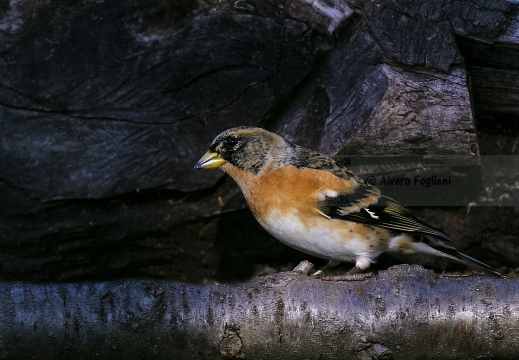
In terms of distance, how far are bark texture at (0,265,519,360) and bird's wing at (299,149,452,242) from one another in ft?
2.05

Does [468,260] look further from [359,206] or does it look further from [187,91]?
A: [187,91]

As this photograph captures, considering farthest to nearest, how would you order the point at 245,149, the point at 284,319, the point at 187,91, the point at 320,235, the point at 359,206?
the point at 187,91 < the point at 245,149 < the point at 359,206 < the point at 320,235 < the point at 284,319

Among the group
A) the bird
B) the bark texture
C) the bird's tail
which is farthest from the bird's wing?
the bark texture

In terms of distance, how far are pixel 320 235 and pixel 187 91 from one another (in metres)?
1.13

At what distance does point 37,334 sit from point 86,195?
1.21 m

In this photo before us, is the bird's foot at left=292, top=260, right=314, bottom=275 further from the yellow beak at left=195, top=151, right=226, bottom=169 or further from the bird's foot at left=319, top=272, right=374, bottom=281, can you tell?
the yellow beak at left=195, top=151, right=226, bottom=169

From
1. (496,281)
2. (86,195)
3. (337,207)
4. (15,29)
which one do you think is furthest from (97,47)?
(496,281)

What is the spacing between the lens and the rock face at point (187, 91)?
12.9 feet

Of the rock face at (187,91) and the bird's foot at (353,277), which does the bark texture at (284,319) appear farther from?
the rock face at (187,91)

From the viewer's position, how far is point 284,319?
3.12 m

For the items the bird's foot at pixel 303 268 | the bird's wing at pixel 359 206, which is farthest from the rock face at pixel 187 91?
the bird's foot at pixel 303 268

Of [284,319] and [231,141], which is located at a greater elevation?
[231,141]

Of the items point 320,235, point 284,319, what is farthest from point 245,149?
point 284,319

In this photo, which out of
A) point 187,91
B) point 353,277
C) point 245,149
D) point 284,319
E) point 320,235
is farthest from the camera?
point 187,91
